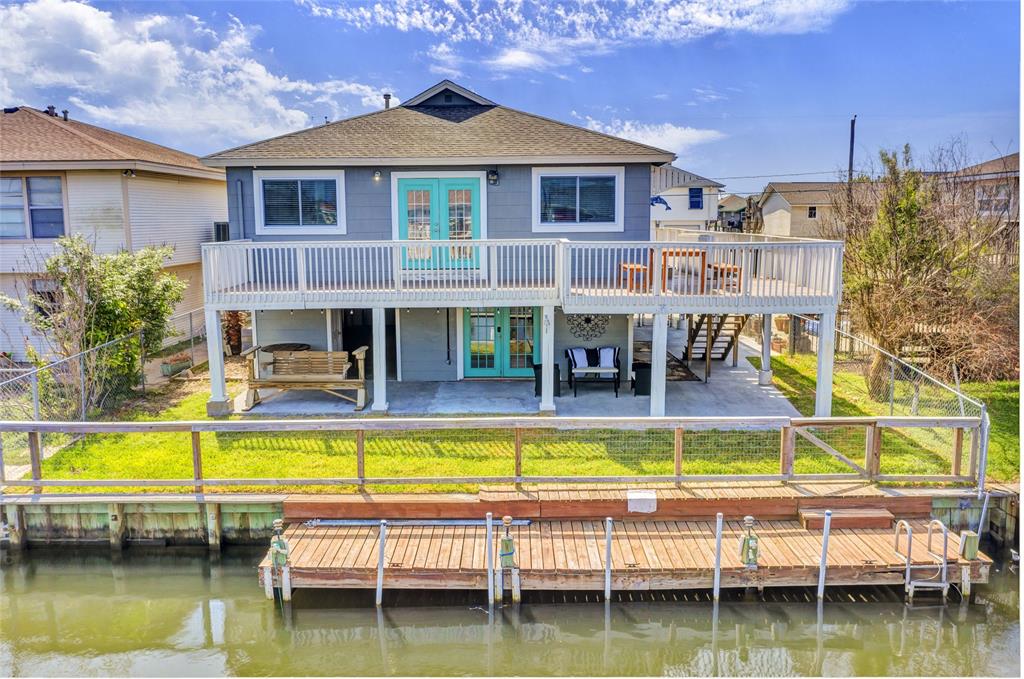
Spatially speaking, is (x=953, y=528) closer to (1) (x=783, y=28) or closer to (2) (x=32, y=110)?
(1) (x=783, y=28)

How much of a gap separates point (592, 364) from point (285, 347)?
5890 mm

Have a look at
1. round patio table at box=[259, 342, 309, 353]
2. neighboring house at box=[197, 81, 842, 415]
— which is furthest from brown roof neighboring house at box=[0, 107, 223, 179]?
round patio table at box=[259, 342, 309, 353]

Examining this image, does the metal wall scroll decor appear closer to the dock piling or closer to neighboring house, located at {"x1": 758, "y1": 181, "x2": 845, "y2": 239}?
the dock piling

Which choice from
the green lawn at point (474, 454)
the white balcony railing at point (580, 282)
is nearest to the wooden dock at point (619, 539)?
the green lawn at point (474, 454)

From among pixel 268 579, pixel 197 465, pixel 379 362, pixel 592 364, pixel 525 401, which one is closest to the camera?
pixel 268 579

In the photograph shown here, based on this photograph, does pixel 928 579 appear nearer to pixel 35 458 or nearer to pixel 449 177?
pixel 449 177

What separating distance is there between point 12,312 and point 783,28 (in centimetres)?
2288

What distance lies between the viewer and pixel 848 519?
8461mm

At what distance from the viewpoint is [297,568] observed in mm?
7578

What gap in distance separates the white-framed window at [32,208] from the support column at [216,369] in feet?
23.7

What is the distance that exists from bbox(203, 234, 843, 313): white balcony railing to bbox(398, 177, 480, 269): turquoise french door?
94 cm

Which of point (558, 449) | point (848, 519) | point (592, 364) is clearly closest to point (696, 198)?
point (592, 364)

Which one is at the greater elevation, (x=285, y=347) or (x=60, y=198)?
(x=60, y=198)

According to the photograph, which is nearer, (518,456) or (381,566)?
(381,566)
